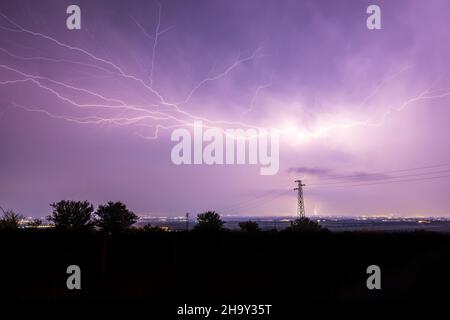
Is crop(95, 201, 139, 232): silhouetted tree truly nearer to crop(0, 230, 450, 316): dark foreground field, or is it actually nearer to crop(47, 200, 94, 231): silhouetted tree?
crop(47, 200, 94, 231): silhouetted tree

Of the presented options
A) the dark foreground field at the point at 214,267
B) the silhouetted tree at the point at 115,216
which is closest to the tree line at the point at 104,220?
the silhouetted tree at the point at 115,216

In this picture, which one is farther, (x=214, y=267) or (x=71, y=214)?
→ (x=71, y=214)

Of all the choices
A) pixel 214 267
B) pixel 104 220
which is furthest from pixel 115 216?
pixel 214 267

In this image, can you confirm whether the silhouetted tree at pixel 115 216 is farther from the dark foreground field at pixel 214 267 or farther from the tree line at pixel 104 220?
the dark foreground field at pixel 214 267

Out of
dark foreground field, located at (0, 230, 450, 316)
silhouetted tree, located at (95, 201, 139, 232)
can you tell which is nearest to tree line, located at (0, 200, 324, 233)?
silhouetted tree, located at (95, 201, 139, 232)

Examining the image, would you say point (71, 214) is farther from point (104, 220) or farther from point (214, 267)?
point (214, 267)
